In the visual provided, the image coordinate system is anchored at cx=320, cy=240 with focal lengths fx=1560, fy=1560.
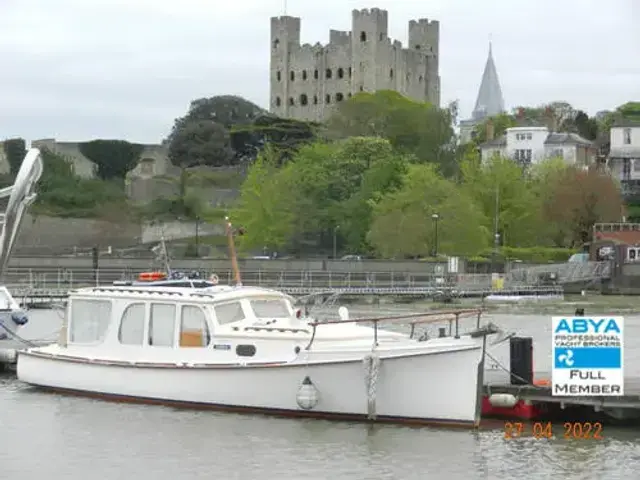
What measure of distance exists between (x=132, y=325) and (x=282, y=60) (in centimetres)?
14754

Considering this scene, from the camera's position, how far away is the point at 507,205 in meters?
97.7

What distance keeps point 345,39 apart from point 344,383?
148581 mm

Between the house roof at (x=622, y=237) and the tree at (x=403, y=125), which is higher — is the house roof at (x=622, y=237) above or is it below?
below

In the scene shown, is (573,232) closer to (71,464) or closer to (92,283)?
(92,283)

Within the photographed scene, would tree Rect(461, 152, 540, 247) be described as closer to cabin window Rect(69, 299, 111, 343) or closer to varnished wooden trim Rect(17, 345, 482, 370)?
varnished wooden trim Rect(17, 345, 482, 370)

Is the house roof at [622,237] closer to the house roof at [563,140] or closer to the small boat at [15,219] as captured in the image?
the house roof at [563,140]

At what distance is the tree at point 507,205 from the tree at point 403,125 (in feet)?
71.3

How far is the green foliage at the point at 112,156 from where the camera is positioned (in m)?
141

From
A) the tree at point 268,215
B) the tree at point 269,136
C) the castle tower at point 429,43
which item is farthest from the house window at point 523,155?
the castle tower at point 429,43

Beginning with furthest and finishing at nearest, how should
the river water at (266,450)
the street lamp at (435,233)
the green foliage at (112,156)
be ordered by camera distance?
the green foliage at (112,156)
the street lamp at (435,233)
the river water at (266,450)

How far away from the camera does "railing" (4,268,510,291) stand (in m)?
79.1

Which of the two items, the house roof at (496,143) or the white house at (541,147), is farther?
the house roof at (496,143)

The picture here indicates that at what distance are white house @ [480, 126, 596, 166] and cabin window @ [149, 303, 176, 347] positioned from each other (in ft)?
312

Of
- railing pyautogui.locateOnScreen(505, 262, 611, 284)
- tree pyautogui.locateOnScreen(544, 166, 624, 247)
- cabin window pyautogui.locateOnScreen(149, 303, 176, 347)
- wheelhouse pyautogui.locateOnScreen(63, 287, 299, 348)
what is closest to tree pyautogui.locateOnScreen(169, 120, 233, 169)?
tree pyautogui.locateOnScreen(544, 166, 624, 247)
